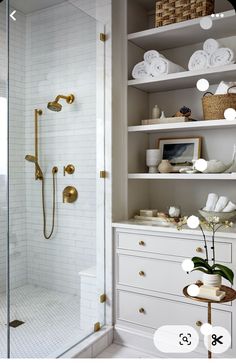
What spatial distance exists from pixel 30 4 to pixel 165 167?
1.33m

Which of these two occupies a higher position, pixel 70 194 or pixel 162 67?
pixel 162 67

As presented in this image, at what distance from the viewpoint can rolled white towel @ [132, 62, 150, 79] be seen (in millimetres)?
2488

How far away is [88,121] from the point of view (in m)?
2.37

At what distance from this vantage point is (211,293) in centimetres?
179

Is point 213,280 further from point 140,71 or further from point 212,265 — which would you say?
point 140,71

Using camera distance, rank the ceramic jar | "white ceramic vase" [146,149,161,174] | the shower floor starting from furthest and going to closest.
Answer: "white ceramic vase" [146,149,161,174], the ceramic jar, the shower floor

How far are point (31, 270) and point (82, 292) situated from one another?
497mm

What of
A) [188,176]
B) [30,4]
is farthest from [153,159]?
[30,4]

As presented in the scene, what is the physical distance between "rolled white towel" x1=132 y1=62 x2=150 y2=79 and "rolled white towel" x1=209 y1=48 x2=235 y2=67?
0.46 m

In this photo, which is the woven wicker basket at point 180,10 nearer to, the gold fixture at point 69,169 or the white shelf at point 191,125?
the white shelf at point 191,125

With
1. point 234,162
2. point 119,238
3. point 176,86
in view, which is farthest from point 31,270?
point 176,86

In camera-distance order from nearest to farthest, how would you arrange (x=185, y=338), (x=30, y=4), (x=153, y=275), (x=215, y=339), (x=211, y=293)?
(x=211, y=293) < (x=30, y=4) < (x=215, y=339) < (x=185, y=338) < (x=153, y=275)

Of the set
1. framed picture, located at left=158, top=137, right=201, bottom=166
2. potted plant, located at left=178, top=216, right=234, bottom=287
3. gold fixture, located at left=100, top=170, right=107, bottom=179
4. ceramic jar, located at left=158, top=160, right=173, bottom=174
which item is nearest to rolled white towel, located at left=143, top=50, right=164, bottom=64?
framed picture, located at left=158, top=137, right=201, bottom=166

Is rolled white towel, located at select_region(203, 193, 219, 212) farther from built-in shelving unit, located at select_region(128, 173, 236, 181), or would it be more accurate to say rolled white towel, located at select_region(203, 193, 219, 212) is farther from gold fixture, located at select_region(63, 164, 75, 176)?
gold fixture, located at select_region(63, 164, 75, 176)
